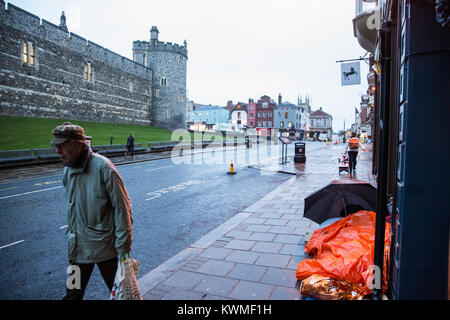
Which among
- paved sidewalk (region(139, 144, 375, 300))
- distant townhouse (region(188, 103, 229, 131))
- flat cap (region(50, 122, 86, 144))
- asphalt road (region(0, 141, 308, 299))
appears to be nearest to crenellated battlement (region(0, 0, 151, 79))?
asphalt road (region(0, 141, 308, 299))

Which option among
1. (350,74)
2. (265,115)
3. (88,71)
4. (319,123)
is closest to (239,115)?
(265,115)

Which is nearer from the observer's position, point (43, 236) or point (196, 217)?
point (43, 236)

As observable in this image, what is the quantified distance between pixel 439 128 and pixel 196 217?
5647 millimetres

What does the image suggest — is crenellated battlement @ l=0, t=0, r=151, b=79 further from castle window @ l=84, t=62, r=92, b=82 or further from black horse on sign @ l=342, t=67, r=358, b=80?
black horse on sign @ l=342, t=67, r=358, b=80

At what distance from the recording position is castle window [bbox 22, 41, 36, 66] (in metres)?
30.2

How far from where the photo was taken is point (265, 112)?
3413 inches

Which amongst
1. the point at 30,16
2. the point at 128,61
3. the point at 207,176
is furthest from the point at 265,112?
the point at 207,176

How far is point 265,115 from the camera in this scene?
3418 inches

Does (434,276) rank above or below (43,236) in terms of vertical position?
above

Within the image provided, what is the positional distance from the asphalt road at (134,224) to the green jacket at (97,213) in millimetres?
1324

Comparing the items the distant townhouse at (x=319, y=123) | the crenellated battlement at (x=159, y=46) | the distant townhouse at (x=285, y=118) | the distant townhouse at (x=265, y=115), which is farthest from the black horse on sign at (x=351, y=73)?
the distant townhouse at (x=319, y=123)

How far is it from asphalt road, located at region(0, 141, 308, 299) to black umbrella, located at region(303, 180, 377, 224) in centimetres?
A: 231

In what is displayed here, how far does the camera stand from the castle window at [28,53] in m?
30.2
